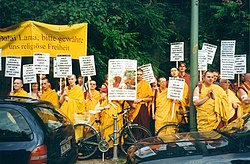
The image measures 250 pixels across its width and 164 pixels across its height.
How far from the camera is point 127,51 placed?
10477 mm

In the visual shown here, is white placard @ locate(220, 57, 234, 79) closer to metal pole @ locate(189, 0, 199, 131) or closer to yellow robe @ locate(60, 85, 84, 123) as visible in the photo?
metal pole @ locate(189, 0, 199, 131)

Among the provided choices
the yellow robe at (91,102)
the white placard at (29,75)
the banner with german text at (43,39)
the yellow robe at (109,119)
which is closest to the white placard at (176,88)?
the yellow robe at (109,119)

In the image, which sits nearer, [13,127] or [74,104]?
[13,127]

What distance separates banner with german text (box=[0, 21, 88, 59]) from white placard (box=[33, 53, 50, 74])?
0.77 feet

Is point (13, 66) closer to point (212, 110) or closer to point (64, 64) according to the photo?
point (64, 64)

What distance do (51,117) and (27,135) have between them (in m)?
0.75

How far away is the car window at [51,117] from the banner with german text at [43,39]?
9.24 ft

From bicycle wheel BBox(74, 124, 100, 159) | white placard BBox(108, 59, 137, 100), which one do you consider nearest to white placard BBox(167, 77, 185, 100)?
white placard BBox(108, 59, 137, 100)

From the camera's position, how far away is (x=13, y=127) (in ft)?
17.6

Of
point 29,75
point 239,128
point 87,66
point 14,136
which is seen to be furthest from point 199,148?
Answer: point 29,75

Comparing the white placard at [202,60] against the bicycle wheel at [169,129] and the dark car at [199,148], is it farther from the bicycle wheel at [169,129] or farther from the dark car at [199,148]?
the dark car at [199,148]

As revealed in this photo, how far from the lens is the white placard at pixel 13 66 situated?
8.75 metres

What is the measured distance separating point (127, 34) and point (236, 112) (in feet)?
11.7

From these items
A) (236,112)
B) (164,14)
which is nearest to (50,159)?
(236,112)
